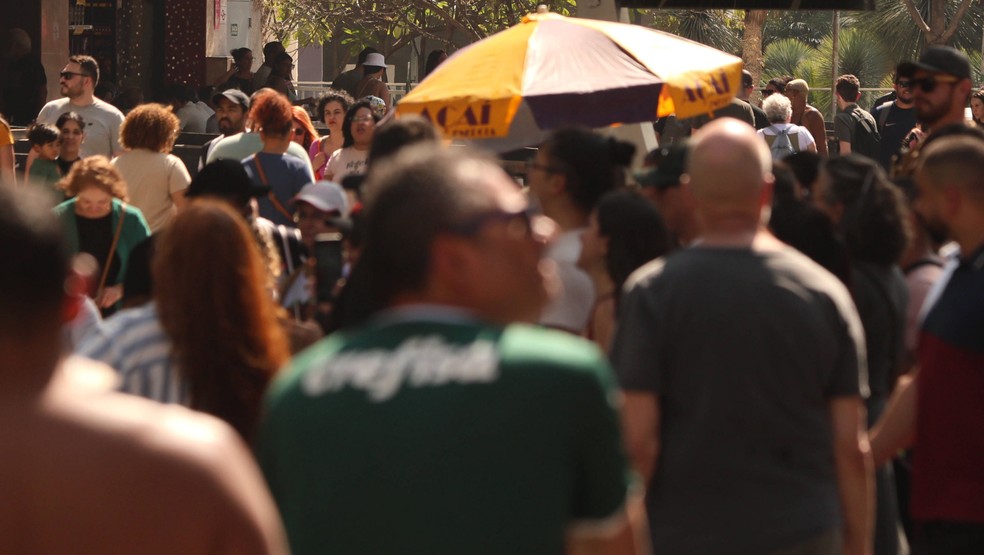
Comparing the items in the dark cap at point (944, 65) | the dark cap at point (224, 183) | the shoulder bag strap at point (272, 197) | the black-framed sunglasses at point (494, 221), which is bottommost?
the shoulder bag strap at point (272, 197)

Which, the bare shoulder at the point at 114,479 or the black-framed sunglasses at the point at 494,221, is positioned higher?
the black-framed sunglasses at the point at 494,221

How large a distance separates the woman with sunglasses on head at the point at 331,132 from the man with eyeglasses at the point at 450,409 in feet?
27.8

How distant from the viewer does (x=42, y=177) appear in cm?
1084

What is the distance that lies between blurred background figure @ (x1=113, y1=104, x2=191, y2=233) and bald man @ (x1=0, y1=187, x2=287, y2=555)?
734cm

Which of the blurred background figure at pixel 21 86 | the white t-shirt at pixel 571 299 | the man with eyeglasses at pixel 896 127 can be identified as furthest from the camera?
the blurred background figure at pixel 21 86

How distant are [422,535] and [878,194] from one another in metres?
3.63

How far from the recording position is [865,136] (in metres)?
13.8

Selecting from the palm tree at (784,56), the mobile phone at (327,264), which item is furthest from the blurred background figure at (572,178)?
the palm tree at (784,56)

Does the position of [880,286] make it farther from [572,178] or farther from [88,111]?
[88,111]

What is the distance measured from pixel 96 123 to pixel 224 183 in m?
5.99

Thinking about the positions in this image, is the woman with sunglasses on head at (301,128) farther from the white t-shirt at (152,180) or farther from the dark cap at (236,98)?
the white t-shirt at (152,180)

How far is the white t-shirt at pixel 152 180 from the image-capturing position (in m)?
9.55

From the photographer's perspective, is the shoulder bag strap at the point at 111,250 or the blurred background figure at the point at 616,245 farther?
the shoulder bag strap at the point at 111,250

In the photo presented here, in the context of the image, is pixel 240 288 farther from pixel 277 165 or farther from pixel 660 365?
pixel 277 165
